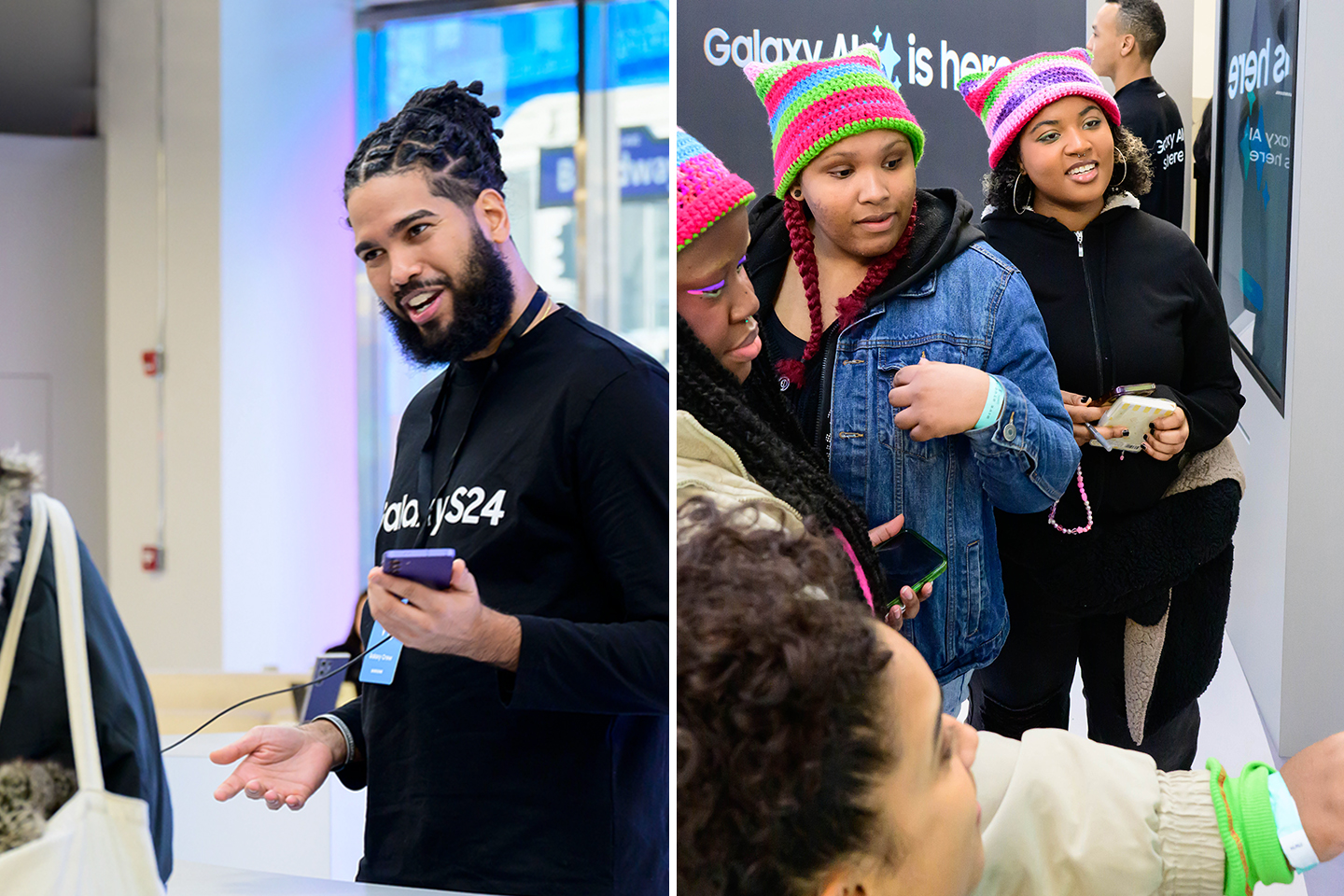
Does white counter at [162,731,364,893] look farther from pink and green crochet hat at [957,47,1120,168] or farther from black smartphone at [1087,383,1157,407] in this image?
pink and green crochet hat at [957,47,1120,168]

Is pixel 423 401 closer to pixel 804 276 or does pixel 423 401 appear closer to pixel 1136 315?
pixel 804 276

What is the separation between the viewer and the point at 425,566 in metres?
1.89

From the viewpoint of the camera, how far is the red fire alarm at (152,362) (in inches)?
86.0

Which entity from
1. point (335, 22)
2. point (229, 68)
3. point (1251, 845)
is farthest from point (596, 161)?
point (1251, 845)

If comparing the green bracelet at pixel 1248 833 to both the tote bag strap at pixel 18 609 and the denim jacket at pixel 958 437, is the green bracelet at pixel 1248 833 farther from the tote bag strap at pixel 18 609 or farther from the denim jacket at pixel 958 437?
the tote bag strap at pixel 18 609

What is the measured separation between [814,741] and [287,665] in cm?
109

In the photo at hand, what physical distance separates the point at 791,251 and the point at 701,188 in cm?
19

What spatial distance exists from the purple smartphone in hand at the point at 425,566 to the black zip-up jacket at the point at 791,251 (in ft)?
2.10

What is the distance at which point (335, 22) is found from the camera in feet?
7.11

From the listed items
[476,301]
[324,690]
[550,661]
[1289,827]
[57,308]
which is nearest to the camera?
[1289,827]

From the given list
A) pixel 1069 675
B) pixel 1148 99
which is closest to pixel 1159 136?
pixel 1148 99

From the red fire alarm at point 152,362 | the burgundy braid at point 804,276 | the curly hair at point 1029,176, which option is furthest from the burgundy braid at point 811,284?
the red fire alarm at point 152,362

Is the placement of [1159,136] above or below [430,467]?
above

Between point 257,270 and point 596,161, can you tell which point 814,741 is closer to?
point 596,161
